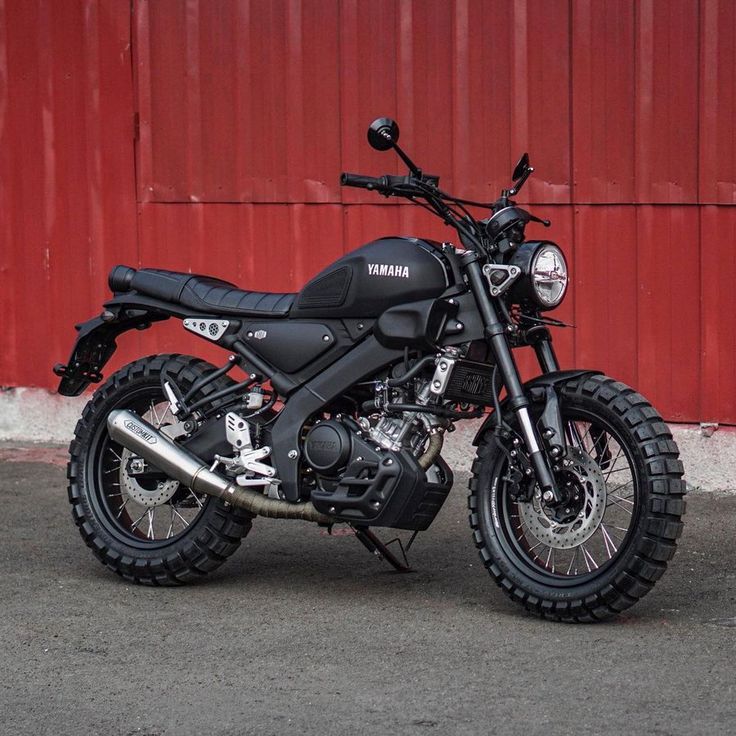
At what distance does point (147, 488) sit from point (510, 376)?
5.54 ft

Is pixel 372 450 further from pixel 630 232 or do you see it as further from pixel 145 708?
pixel 630 232

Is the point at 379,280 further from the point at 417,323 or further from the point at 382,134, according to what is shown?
the point at 382,134

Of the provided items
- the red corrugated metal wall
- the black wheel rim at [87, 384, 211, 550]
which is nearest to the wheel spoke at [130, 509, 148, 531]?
the black wheel rim at [87, 384, 211, 550]

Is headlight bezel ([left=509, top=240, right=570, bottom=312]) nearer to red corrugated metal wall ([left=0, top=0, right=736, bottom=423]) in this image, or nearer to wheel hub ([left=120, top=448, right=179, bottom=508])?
wheel hub ([left=120, top=448, right=179, bottom=508])

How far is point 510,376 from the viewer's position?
549 centimetres

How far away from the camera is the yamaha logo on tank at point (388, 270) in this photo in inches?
224

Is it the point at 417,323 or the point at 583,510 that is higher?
the point at 417,323

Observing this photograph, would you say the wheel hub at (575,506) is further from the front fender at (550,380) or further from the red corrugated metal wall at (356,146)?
the red corrugated metal wall at (356,146)

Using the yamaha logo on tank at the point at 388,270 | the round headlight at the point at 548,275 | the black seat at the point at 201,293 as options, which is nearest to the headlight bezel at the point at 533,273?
the round headlight at the point at 548,275

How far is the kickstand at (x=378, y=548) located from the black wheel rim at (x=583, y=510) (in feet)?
2.05

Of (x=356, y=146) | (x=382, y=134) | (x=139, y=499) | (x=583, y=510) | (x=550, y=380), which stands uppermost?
(x=356, y=146)

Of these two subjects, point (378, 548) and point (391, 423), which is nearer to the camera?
point (391, 423)

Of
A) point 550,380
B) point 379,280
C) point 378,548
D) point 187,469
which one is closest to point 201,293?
point 187,469

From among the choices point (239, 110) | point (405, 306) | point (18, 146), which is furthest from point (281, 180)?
point (405, 306)
